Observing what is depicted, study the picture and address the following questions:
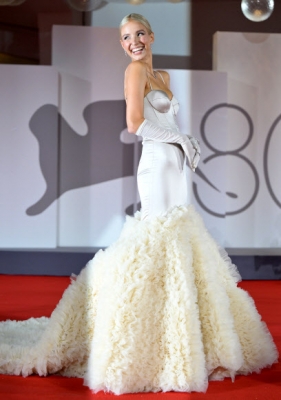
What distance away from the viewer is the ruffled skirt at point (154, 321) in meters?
2.26

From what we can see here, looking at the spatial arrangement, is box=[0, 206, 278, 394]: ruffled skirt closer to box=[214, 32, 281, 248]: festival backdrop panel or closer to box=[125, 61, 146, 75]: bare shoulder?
box=[125, 61, 146, 75]: bare shoulder

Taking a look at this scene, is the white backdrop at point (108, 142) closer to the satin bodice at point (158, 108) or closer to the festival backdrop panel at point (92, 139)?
the festival backdrop panel at point (92, 139)

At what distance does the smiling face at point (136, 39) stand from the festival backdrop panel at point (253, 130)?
385cm

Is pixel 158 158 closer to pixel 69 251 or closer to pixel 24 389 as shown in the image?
pixel 24 389

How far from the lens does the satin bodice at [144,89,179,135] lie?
98.9 inches

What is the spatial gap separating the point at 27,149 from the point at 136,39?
148 inches

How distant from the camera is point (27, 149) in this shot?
20.2 feet

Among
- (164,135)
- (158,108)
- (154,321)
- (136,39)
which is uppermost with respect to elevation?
(136,39)

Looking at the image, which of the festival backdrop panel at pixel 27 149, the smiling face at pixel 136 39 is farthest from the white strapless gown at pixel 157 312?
the festival backdrop panel at pixel 27 149

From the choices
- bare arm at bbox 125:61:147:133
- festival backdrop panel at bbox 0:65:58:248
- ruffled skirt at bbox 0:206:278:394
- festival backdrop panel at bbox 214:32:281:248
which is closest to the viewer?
ruffled skirt at bbox 0:206:278:394

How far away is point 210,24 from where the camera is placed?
6.24 meters

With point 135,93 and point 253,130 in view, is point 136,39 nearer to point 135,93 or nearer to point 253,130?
point 135,93

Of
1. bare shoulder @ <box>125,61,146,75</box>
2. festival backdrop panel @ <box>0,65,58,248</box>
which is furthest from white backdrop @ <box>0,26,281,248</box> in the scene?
bare shoulder @ <box>125,61,146,75</box>

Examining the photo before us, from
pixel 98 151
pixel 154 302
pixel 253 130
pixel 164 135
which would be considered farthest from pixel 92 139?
pixel 154 302
